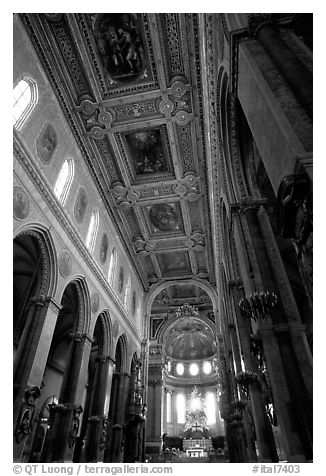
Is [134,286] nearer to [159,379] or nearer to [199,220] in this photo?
[199,220]

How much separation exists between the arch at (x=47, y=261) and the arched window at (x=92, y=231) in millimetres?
2746

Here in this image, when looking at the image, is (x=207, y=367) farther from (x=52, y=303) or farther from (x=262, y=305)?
(x=262, y=305)

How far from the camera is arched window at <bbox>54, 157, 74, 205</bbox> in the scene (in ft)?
36.1

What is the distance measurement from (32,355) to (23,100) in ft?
23.9

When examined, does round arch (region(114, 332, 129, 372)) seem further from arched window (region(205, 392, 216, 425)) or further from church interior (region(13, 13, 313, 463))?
arched window (region(205, 392, 216, 425))

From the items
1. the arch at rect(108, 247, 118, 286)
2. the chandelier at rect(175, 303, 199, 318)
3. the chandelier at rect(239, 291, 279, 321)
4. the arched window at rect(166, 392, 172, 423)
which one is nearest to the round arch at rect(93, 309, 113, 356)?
the arch at rect(108, 247, 118, 286)

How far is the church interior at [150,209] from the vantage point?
445 cm

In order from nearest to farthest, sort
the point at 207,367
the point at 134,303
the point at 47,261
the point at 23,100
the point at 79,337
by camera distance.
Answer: the point at 23,100, the point at 47,261, the point at 79,337, the point at 134,303, the point at 207,367

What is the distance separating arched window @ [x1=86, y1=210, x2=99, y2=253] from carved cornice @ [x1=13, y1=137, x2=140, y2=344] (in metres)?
0.66

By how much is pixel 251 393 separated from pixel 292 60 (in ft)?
20.9

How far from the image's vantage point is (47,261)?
10.0 meters

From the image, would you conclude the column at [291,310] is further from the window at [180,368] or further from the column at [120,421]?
the window at [180,368]

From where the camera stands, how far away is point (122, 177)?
1459cm

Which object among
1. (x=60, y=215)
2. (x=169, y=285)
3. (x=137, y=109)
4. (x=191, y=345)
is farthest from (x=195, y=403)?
(x=137, y=109)
